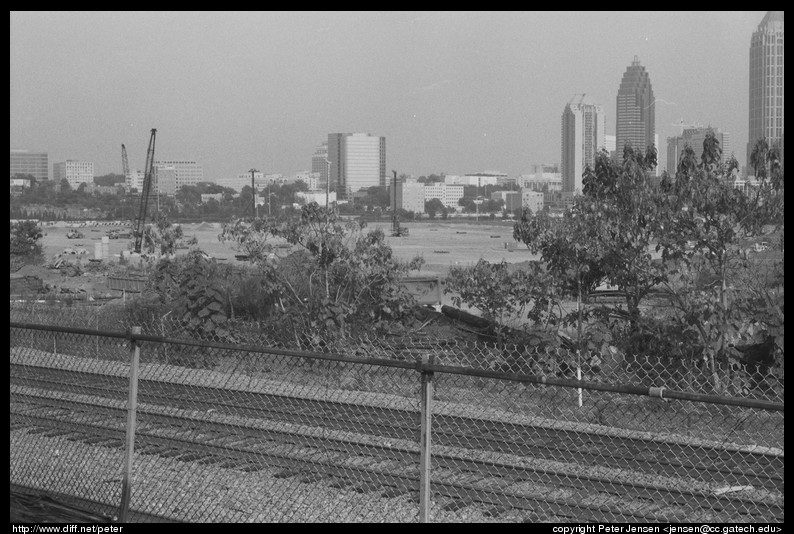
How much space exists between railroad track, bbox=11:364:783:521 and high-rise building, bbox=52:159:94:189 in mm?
25139

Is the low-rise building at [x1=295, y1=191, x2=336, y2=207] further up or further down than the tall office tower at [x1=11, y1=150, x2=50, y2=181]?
further down

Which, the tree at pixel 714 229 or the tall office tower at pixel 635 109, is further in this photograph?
the tall office tower at pixel 635 109

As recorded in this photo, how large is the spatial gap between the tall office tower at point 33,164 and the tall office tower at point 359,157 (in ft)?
32.7

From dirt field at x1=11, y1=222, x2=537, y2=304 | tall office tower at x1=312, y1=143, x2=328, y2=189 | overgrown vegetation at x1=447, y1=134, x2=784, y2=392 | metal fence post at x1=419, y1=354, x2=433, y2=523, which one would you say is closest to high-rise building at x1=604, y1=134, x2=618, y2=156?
dirt field at x1=11, y1=222, x2=537, y2=304

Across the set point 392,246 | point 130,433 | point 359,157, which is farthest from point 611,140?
point 359,157

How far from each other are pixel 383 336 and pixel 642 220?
13.7 feet

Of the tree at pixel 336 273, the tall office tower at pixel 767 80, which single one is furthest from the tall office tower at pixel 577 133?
the tree at pixel 336 273

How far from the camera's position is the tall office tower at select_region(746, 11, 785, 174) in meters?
11.8

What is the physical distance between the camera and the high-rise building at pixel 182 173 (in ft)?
117

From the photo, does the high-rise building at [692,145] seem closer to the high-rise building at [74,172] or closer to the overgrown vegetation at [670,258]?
the overgrown vegetation at [670,258]

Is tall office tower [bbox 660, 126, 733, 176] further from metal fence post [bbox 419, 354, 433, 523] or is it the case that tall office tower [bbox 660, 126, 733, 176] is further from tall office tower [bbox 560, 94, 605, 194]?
metal fence post [bbox 419, 354, 433, 523]

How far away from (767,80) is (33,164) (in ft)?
79.2

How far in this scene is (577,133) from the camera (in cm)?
1902

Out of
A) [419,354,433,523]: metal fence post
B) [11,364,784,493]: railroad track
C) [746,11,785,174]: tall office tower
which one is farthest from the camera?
[746,11,785,174]: tall office tower
